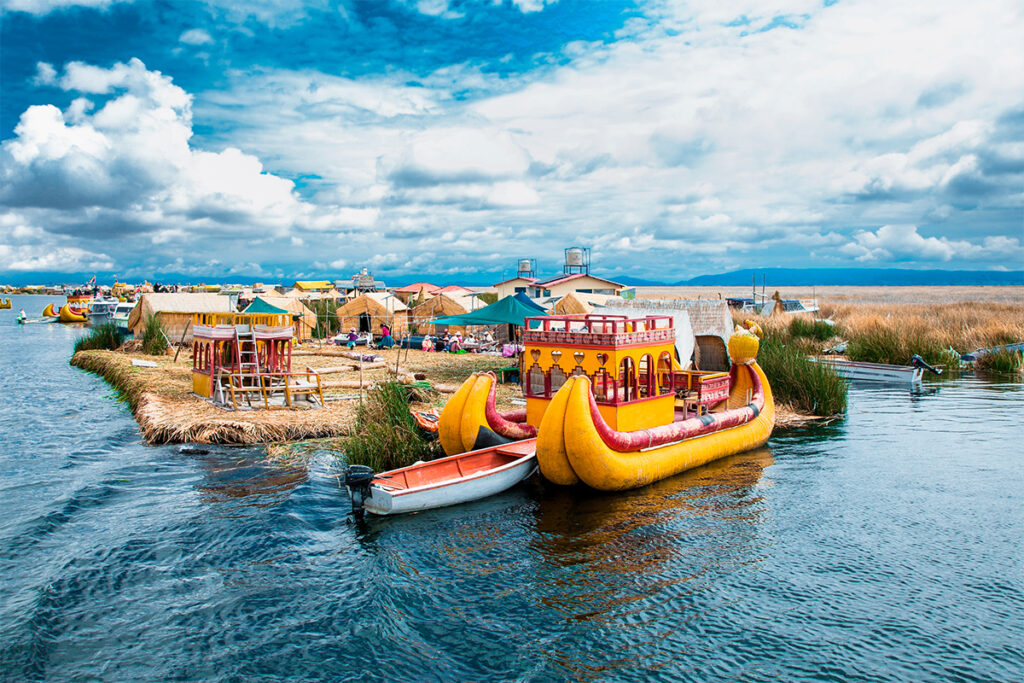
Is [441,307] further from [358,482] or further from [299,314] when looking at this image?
[358,482]

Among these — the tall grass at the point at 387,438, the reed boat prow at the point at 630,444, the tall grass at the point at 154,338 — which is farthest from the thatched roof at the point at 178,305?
the reed boat prow at the point at 630,444

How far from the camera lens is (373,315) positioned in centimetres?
3994

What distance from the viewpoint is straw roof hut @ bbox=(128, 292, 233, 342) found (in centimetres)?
3428

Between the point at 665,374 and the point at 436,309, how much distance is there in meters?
26.3

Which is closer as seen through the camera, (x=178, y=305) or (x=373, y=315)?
(x=178, y=305)

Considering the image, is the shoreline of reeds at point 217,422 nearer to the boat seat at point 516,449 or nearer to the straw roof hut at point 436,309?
the boat seat at point 516,449

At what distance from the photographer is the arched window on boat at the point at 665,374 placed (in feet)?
50.5

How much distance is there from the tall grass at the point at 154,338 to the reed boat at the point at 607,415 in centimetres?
2304

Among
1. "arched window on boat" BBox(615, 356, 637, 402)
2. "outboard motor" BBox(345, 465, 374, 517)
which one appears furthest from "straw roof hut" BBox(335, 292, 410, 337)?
"outboard motor" BBox(345, 465, 374, 517)

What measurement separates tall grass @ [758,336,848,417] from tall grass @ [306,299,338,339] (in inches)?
975

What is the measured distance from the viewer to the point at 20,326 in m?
68.3

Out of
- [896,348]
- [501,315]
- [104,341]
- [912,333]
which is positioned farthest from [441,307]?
[912,333]

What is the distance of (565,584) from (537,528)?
205 cm

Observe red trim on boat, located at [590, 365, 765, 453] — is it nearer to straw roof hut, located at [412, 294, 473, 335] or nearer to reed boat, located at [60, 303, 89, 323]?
straw roof hut, located at [412, 294, 473, 335]
